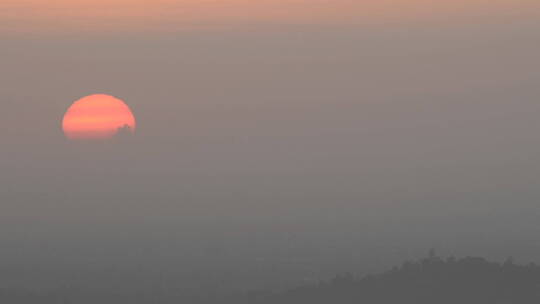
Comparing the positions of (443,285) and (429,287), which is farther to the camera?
(429,287)

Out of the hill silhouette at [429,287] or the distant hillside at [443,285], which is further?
the hill silhouette at [429,287]

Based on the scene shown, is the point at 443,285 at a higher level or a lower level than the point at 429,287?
lower

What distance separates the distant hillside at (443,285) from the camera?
90375 mm

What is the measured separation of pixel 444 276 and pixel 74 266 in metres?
87.5

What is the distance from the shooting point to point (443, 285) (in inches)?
3738

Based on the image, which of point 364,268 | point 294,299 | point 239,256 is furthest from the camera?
point 239,256

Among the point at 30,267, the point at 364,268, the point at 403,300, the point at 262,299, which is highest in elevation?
the point at 30,267

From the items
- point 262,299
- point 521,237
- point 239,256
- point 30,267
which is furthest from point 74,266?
point 521,237

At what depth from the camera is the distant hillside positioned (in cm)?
9038

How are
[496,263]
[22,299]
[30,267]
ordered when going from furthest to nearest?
[30,267], [22,299], [496,263]

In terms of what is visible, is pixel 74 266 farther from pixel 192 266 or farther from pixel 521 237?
pixel 521 237

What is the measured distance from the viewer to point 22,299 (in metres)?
129

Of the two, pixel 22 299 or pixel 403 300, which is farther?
pixel 22 299

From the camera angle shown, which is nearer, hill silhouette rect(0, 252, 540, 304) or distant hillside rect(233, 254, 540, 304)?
distant hillside rect(233, 254, 540, 304)
